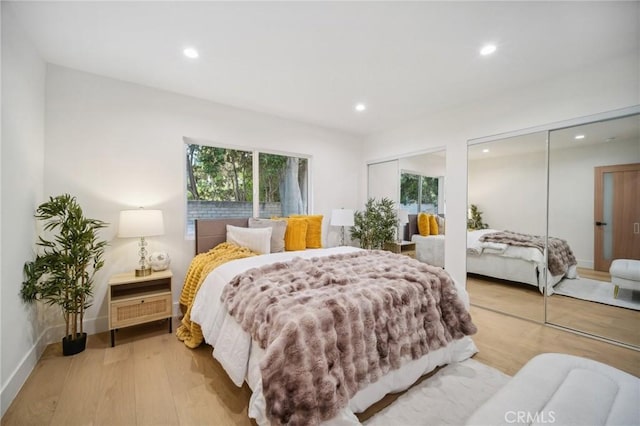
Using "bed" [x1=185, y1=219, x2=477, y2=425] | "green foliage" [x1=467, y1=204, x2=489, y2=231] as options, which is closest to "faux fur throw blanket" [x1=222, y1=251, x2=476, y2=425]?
"bed" [x1=185, y1=219, x2=477, y2=425]

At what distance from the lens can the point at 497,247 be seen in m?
3.20

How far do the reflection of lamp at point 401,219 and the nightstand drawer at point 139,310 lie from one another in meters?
3.27

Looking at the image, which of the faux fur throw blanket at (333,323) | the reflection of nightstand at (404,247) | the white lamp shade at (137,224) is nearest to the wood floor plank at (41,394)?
the white lamp shade at (137,224)

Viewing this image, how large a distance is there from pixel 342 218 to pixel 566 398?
332 centimetres

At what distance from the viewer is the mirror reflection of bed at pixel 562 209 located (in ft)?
7.86

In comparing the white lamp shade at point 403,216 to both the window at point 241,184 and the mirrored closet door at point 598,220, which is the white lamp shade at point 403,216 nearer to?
the window at point 241,184

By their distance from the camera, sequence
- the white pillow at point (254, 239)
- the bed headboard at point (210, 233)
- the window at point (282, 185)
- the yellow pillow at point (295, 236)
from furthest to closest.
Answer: the window at point (282, 185) < the yellow pillow at point (295, 236) < the bed headboard at point (210, 233) < the white pillow at point (254, 239)

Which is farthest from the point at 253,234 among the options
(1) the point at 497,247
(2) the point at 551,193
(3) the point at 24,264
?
(2) the point at 551,193

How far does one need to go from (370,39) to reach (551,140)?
227cm

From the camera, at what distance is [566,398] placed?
2.98 feet

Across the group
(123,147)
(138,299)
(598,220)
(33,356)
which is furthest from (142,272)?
(598,220)

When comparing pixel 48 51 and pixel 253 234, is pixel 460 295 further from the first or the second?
pixel 48 51

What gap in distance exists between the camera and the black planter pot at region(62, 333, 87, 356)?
7.15ft

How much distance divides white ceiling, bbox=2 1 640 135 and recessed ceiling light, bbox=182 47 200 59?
0.16 feet
